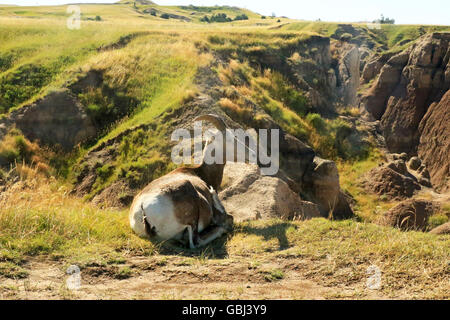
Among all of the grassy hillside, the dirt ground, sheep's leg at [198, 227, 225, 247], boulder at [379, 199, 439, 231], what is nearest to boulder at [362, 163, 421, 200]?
the grassy hillside

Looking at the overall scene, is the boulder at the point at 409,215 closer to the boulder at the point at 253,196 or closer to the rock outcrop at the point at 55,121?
the boulder at the point at 253,196

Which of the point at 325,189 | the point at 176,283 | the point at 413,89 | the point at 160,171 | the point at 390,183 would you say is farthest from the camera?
the point at 413,89

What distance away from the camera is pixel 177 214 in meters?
8.44

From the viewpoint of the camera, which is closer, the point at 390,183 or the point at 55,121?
the point at 55,121

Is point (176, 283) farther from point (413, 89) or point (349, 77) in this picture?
point (413, 89)

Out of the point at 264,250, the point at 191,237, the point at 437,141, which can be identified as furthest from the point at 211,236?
the point at 437,141

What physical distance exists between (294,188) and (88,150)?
8148 mm

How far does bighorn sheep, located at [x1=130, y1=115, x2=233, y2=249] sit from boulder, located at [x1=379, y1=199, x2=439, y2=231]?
7.96 m

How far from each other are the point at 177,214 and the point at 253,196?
15.9 feet

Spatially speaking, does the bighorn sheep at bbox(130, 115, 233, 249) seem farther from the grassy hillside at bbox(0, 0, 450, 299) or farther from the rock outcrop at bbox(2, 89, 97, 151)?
the rock outcrop at bbox(2, 89, 97, 151)

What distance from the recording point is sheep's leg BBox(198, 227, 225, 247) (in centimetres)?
873

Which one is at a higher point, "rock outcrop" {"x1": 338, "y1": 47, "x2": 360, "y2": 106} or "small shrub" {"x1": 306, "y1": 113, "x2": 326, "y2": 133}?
"rock outcrop" {"x1": 338, "y1": 47, "x2": 360, "y2": 106}

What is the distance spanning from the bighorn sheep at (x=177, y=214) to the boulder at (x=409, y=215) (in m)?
7.96
